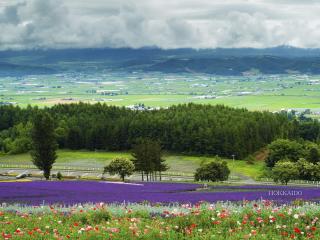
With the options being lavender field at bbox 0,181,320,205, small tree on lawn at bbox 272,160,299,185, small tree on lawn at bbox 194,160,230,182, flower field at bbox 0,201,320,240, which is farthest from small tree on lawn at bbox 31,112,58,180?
flower field at bbox 0,201,320,240

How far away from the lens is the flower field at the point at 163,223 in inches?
654

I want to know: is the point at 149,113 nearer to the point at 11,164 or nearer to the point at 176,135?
the point at 176,135

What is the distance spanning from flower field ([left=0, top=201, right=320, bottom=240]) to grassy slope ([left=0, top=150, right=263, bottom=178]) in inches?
3435

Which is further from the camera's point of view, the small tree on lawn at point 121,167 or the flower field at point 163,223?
the small tree on lawn at point 121,167

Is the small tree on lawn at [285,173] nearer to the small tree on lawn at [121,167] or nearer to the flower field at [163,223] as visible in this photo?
the small tree on lawn at [121,167]

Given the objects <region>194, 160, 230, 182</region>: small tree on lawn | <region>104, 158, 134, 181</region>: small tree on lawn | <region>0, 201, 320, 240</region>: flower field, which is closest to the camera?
<region>0, 201, 320, 240</region>: flower field

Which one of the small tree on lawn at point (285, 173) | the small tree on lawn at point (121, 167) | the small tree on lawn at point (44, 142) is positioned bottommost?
the small tree on lawn at point (285, 173)

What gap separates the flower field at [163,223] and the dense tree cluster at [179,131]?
384 feet

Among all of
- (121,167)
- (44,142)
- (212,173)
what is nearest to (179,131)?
(212,173)

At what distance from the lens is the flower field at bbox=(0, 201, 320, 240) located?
54.5 feet

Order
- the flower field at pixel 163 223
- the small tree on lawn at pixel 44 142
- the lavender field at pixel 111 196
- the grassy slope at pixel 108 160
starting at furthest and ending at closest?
the grassy slope at pixel 108 160 → the small tree on lawn at pixel 44 142 → the lavender field at pixel 111 196 → the flower field at pixel 163 223

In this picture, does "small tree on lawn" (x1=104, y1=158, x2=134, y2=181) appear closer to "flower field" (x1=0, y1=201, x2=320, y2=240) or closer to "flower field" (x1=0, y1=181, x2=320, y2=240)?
"flower field" (x1=0, y1=181, x2=320, y2=240)

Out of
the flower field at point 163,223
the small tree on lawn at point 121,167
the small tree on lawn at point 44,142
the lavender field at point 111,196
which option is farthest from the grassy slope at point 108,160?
the flower field at point 163,223

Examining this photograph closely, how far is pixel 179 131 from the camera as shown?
473ft
